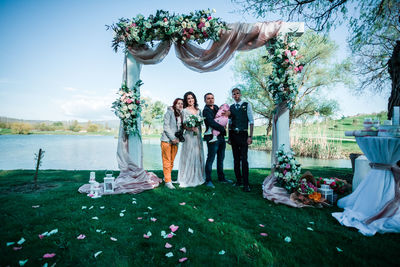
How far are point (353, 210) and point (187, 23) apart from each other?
441 cm

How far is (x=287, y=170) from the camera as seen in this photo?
12.9 feet

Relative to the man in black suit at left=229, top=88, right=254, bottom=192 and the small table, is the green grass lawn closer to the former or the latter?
the small table

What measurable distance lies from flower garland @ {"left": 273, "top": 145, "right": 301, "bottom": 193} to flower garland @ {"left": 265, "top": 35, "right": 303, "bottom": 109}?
3.39 feet

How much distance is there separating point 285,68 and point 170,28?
2.45 metres

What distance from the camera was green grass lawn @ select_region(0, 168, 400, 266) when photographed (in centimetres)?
201

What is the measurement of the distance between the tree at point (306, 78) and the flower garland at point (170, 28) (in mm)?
11535

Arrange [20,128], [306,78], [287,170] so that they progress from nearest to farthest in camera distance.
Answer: [287,170] → [306,78] → [20,128]

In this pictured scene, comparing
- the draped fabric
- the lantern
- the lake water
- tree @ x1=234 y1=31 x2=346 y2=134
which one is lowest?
the lake water

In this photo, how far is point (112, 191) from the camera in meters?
4.14

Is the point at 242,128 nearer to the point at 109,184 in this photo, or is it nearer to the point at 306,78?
the point at 109,184

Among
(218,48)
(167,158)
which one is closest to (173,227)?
(167,158)

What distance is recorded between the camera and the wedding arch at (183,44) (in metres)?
4.30

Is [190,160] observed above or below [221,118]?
below

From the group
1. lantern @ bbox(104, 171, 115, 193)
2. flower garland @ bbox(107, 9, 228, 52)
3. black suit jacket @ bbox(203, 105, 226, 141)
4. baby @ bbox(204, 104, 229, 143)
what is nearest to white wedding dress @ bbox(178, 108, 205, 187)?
black suit jacket @ bbox(203, 105, 226, 141)
